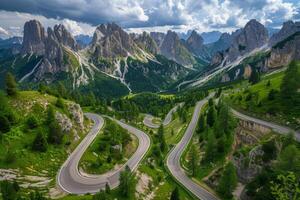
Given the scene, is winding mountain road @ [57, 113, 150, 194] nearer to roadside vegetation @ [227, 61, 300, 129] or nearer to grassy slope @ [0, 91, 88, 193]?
grassy slope @ [0, 91, 88, 193]

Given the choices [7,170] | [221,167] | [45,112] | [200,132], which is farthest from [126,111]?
[7,170]

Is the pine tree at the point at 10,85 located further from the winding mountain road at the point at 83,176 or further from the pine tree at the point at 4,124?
the winding mountain road at the point at 83,176

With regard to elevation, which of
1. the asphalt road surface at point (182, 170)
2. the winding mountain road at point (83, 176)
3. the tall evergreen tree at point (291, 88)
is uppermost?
the tall evergreen tree at point (291, 88)

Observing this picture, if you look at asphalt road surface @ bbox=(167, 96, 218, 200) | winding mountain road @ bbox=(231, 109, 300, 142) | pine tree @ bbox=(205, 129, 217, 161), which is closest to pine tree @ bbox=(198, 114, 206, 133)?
asphalt road surface @ bbox=(167, 96, 218, 200)

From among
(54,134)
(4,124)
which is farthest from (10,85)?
(54,134)

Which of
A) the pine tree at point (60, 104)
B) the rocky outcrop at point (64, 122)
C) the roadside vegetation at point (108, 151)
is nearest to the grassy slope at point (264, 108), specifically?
the roadside vegetation at point (108, 151)

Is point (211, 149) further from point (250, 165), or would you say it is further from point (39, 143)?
point (39, 143)

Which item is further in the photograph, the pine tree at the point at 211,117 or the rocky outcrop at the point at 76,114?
the pine tree at the point at 211,117

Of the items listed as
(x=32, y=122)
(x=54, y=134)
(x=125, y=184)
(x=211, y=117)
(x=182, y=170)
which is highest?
(x=32, y=122)
